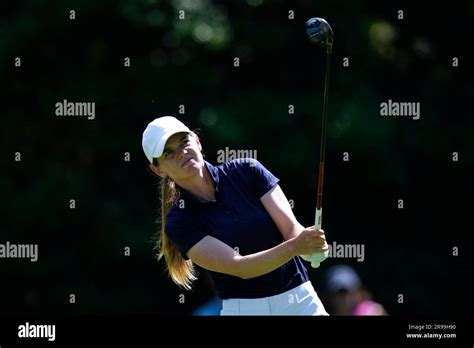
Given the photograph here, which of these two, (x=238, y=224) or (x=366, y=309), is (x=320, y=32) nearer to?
(x=238, y=224)

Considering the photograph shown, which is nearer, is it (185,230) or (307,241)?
(307,241)

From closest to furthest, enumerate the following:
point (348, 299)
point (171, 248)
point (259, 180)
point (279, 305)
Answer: point (279, 305) → point (259, 180) → point (171, 248) → point (348, 299)

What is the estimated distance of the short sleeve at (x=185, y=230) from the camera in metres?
4.35

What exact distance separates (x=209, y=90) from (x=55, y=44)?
1.42 meters

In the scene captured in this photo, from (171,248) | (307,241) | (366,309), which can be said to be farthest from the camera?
(366,309)

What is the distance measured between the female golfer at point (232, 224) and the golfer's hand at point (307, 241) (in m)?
0.09

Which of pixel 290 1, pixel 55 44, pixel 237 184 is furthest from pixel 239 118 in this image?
pixel 237 184

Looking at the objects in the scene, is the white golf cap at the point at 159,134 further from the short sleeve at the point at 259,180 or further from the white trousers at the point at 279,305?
the white trousers at the point at 279,305

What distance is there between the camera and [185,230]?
14.3 feet

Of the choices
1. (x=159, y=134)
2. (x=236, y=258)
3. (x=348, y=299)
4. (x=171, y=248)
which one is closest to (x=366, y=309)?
(x=348, y=299)

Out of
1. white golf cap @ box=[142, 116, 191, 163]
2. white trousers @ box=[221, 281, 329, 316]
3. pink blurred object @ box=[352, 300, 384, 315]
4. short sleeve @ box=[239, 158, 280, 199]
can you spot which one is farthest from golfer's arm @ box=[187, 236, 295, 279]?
pink blurred object @ box=[352, 300, 384, 315]

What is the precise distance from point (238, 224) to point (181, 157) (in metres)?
0.32

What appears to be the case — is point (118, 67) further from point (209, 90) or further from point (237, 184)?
point (237, 184)

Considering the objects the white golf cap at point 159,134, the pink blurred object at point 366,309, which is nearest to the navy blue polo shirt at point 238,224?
the white golf cap at point 159,134
